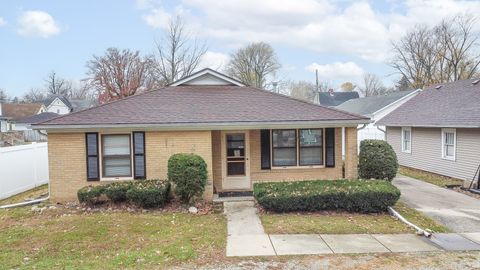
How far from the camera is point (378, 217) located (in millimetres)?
9586

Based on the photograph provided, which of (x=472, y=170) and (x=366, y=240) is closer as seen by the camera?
(x=366, y=240)

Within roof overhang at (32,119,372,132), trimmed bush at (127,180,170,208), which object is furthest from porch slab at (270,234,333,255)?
roof overhang at (32,119,372,132)

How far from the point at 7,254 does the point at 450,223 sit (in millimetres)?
9754

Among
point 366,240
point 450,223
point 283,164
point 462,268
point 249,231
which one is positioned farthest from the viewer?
point 283,164

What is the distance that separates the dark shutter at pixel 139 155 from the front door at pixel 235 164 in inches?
108

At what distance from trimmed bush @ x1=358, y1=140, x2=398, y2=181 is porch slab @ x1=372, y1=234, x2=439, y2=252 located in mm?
4300

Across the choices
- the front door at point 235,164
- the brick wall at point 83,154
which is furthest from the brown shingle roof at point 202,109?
the front door at point 235,164

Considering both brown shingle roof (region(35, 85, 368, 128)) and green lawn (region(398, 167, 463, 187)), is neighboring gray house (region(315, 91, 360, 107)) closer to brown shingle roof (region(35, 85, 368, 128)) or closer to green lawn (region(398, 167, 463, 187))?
green lawn (region(398, 167, 463, 187))

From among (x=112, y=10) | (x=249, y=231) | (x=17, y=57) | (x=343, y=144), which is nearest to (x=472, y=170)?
(x=343, y=144)

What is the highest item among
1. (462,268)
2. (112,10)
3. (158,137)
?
(112,10)

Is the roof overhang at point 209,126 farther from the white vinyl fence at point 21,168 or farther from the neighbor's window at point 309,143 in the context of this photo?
the white vinyl fence at point 21,168

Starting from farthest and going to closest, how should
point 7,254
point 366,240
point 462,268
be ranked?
1. point 366,240
2. point 7,254
3. point 462,268

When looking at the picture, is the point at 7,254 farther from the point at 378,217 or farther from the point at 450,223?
the point at 450,223

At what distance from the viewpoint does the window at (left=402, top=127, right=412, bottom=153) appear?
64.2 feet
